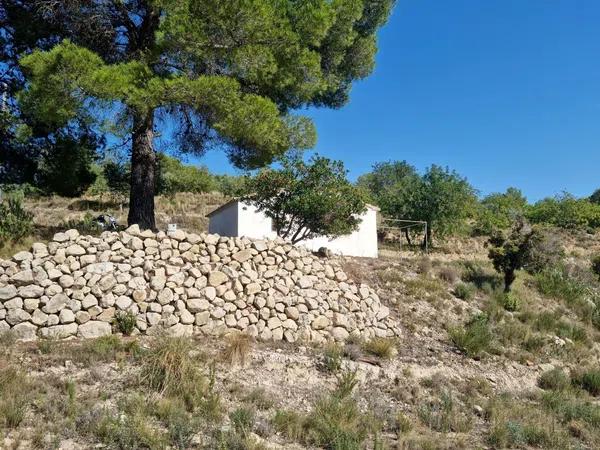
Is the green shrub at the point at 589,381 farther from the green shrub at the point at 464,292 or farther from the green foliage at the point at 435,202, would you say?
the green foliage at the point at 435,202

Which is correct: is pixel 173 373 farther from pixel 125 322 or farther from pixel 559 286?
pixel 559 286

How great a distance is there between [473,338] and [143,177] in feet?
27.7

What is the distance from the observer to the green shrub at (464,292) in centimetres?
1366

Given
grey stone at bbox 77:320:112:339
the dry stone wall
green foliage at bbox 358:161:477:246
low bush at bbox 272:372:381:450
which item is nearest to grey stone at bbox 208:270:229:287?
the dry stone wall

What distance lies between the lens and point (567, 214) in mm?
40750

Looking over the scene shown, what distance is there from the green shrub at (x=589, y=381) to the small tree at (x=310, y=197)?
6.40 meters

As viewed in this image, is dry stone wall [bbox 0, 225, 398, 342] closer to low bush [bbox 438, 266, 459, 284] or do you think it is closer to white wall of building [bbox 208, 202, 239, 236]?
low bush [bbox 438, 266, 459, 284]

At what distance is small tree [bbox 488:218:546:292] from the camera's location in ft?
50.4

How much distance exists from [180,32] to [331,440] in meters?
8.41

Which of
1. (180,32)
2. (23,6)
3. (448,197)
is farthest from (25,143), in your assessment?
(448,197)

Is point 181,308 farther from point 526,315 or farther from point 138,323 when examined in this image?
point 526,315

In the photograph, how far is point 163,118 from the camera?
501 inches

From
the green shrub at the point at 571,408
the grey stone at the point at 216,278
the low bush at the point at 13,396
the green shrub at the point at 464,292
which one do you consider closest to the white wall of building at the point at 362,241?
the green shrub at the point at 464,292

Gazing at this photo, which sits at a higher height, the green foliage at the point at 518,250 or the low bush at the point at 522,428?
the green foliage at the point at 518,250
